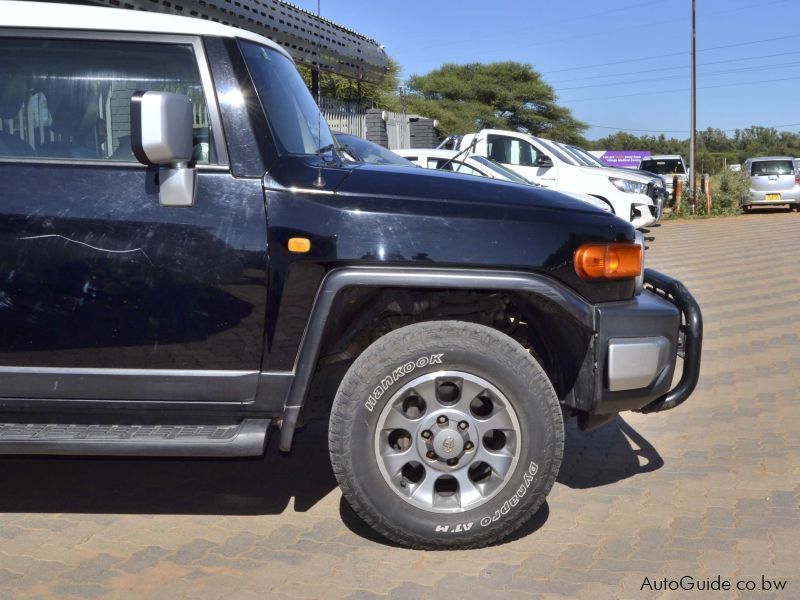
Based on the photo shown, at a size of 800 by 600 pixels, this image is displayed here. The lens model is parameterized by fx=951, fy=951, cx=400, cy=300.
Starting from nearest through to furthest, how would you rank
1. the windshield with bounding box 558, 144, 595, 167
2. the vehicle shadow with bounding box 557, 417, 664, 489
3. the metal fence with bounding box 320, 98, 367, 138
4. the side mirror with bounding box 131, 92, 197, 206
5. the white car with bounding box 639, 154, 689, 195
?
the side mirror with bounding box 131, 92, 197, 206, the vehicle shadow with bounding box 557, 417, 664, 489, the metal fence with bounding box 320, 98, 367, 138, the windshield with bounding box 558, 144, 595, 167, the white car with bounding box 639, 154, 689, 195

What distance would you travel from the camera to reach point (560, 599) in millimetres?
3312

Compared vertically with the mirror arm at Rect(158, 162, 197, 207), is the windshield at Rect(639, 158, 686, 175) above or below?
above

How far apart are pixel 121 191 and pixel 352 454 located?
1.31 metres

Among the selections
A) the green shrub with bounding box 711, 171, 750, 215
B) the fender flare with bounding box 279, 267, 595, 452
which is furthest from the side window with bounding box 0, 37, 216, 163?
the green shrub with bounding box 711, 171, 750, 215

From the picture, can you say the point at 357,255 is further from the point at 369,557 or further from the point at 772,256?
the point at 772,256

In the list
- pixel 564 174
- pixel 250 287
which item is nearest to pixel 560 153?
pixel 564 174

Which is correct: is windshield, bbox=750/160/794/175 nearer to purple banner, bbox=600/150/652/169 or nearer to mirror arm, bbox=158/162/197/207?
purple banner, bbox=600/150/652/169

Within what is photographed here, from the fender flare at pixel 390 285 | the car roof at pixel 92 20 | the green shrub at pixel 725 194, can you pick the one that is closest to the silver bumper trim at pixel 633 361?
the fender flare at pixel 390 285

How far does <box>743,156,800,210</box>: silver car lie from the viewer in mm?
27625

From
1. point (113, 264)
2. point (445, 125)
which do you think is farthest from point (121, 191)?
point (445, 125)

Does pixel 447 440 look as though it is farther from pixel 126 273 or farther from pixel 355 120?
pixel 355 120

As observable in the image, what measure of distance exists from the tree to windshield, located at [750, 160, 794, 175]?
103 feet

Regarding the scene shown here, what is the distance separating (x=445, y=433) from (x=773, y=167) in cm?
2706

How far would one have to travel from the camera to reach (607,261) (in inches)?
145
